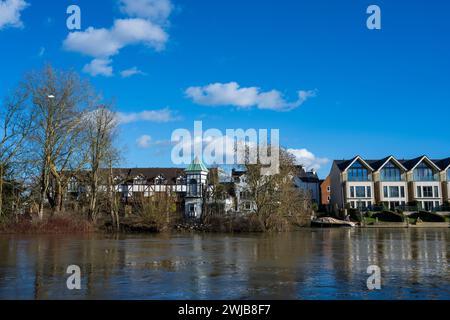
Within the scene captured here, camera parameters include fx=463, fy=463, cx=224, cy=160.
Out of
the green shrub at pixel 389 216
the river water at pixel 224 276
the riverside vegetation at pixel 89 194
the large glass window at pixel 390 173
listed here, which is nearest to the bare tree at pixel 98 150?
the riverside vegetation at pixel 89 194

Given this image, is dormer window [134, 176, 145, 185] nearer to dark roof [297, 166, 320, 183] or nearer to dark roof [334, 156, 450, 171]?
dark roof [297, 166, 320, 183]

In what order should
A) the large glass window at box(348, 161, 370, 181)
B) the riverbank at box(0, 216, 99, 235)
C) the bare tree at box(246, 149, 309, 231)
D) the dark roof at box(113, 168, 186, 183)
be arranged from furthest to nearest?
the dark roof at box(113, 168, 186, 183), the large glass window at box(348, 161, 370, 181), the bare tree at box(246, 149, 309, 231), the riverbank at box(0, 216, 99, 235)

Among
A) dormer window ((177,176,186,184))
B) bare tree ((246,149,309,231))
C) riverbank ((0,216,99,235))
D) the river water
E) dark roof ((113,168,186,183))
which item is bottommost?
the river water

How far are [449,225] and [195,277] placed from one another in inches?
2068

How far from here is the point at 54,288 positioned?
1151 cm

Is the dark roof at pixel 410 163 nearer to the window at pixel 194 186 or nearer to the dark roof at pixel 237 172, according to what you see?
the window at pixel 194 186

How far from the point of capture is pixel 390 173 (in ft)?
253

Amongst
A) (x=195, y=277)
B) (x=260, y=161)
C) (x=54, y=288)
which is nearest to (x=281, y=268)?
(x=195, y=277)

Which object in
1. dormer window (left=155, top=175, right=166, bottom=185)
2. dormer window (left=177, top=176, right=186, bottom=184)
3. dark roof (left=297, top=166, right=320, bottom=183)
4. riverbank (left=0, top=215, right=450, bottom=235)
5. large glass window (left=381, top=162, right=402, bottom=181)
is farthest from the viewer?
dark roof (left=297, top=166, right=320, bottom=183)

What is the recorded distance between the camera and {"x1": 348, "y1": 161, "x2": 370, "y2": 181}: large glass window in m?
77.4

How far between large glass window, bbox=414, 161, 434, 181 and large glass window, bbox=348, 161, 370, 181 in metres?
8.02

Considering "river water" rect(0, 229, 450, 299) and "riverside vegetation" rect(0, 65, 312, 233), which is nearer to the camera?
"river water" rect(0, 229, 450, 299)

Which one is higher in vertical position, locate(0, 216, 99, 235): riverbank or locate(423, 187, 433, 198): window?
locate(423, 187, 433, 198): window

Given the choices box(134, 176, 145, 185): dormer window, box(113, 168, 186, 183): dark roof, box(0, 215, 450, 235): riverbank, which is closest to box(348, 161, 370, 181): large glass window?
box(113, 168, 186, 183): dark roof
